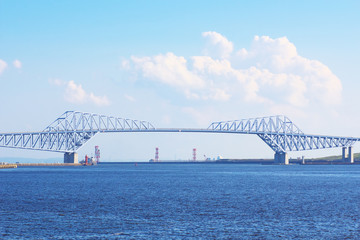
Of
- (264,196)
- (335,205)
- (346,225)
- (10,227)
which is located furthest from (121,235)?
(264,196)

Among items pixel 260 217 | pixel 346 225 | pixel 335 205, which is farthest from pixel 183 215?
pixel 335 205

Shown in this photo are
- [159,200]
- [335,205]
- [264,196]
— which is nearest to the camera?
[335,205]

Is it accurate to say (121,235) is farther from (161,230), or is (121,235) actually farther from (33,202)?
(33,202)

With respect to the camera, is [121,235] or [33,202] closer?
[121,235]

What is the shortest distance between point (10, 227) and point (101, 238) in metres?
7.01

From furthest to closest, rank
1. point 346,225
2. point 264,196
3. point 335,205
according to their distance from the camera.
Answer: point 264,196, point 335,205, point 346,225

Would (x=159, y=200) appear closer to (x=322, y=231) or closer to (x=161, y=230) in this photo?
(x=161, y=230)

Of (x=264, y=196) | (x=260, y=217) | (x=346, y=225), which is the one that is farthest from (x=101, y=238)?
(x=264, y=196)

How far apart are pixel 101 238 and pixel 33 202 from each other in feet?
64.6

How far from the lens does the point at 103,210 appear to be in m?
41.7

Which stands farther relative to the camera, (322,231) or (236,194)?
(236,194)

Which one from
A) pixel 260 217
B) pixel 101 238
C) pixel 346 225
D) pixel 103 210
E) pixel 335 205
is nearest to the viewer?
pixel 101 238

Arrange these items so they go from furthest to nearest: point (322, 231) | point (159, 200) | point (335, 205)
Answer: point (159, 200) < point (335, 205) < point (322, 231)

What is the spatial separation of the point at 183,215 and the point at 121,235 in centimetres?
894
